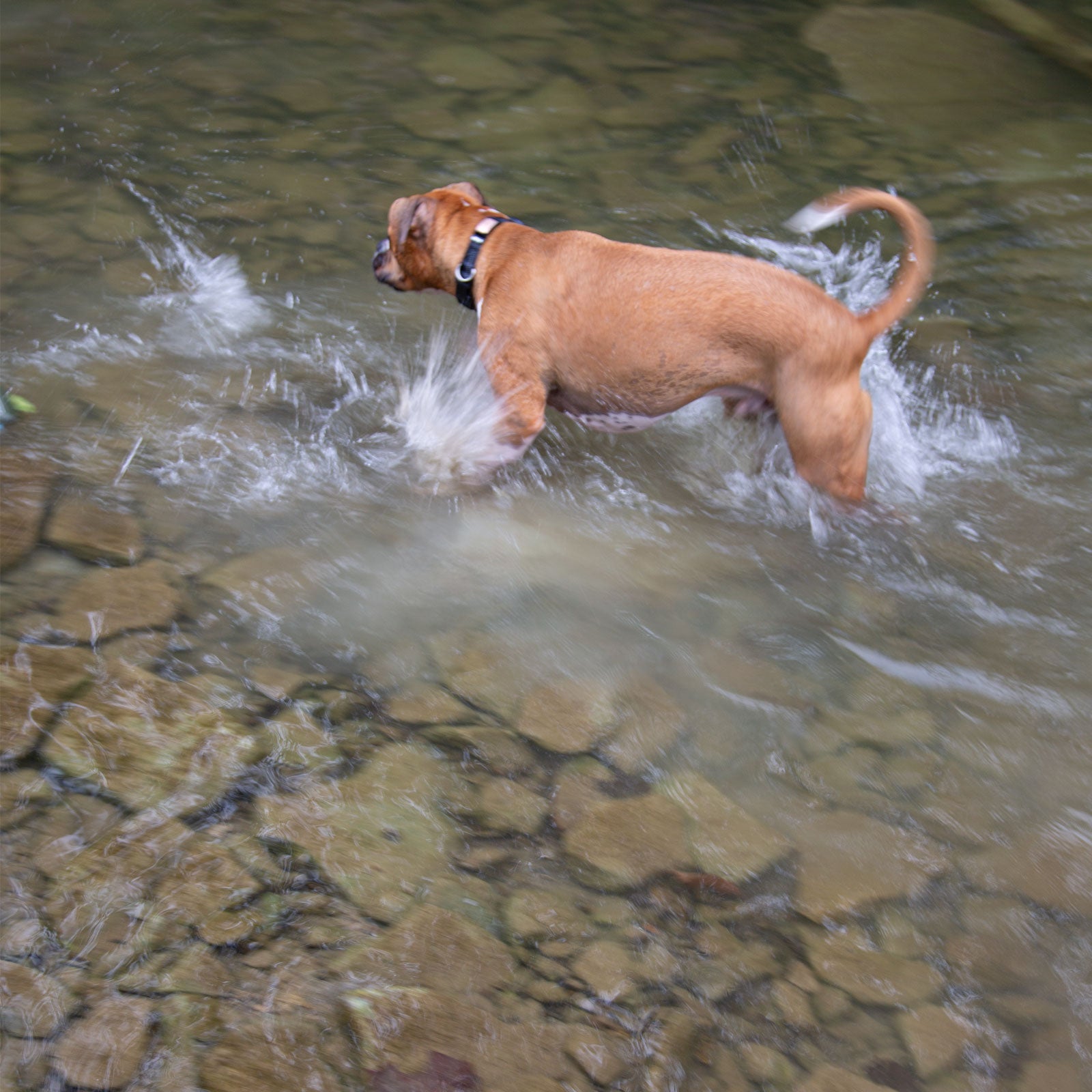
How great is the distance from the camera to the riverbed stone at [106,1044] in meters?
2.07

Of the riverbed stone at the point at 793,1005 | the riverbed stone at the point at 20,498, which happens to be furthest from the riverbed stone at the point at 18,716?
the riverbed stone at the point at 793,1005

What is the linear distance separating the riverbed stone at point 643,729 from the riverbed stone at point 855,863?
1.57 ft

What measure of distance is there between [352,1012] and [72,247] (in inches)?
171

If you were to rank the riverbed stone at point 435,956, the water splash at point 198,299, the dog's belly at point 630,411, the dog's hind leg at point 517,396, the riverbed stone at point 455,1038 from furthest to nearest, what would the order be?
the water splash at point 198,299, the dog's hind leg at point 517,396, the dog's belly at point 630,411, the riverbed stone at point 435,956, the riverbed stone at point 455,1038

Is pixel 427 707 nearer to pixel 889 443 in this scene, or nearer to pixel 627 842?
pixel 627 842

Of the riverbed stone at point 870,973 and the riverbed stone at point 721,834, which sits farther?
the riverbed stone at point 721,834

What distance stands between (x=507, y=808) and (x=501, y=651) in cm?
69

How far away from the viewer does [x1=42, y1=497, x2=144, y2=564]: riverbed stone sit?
339 centimetres

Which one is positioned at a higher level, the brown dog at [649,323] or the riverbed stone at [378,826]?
the brown dog at [649,323]

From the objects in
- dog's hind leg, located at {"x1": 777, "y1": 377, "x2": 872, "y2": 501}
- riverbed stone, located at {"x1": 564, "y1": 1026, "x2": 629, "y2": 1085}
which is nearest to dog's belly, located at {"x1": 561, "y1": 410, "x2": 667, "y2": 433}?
dog's hind leg, located at {"x1": 777, "y1": 377, "x2": 872, "y2": 501}

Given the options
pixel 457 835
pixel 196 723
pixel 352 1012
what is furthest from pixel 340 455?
pixel 352 1012

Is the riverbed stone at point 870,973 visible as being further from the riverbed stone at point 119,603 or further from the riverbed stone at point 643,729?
the riverbed stone at point 119,603

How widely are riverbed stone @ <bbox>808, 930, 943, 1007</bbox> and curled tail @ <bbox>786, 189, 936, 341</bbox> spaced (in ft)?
6.49

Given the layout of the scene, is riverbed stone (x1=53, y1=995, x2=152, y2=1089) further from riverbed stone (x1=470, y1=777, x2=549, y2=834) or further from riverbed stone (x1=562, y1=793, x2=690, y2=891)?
riverbed stone (x1=562, y1=793, x2=690, y2=891)
